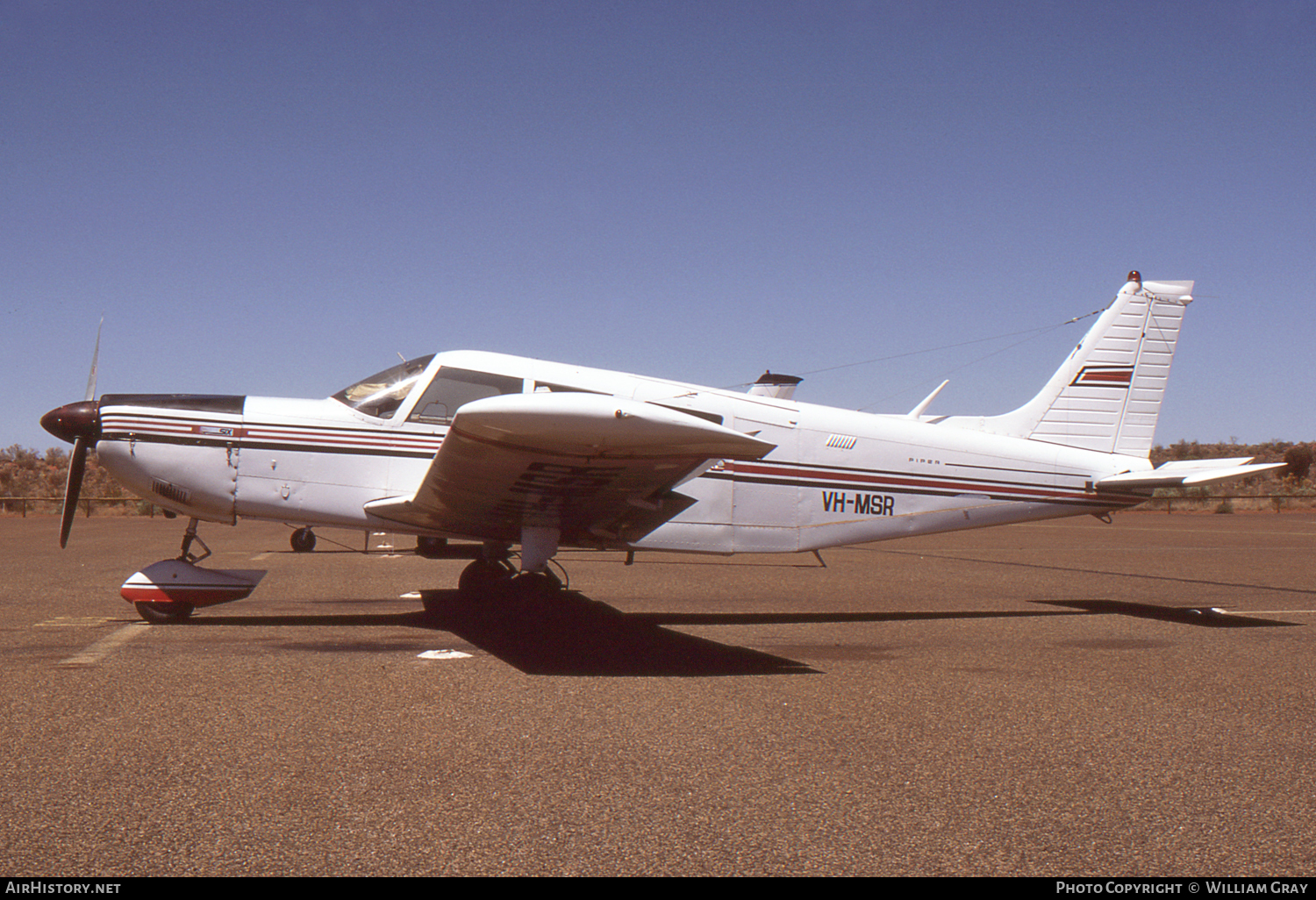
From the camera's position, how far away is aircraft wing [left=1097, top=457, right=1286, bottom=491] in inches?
316

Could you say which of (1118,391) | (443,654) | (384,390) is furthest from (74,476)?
(1118,391)

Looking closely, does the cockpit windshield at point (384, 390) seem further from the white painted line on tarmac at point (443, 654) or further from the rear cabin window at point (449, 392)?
the white painted line on tarmac at point (443, 654)

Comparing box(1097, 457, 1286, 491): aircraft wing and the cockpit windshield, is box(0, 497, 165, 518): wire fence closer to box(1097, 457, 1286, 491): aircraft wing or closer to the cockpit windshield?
the cockpit windshield

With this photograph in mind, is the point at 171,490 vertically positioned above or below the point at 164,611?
above

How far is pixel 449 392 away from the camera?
7598mm

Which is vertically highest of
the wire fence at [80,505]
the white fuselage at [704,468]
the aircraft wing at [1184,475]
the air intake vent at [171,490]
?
the aircraft wing at [1184,475]

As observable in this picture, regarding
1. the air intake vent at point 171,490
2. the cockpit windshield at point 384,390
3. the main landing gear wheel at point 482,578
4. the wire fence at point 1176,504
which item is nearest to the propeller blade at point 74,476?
the air intake vent at point 171,490

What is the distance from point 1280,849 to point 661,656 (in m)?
3.87

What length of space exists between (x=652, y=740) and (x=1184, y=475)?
6748 mm

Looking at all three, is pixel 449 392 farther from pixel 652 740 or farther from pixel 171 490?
pixel 652 740

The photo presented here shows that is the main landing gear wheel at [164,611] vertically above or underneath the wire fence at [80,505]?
above

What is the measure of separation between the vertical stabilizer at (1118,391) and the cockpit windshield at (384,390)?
17.9ft

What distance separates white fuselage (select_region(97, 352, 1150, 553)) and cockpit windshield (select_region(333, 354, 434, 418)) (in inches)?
2.8

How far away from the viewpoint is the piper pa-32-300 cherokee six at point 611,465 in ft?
22.7
